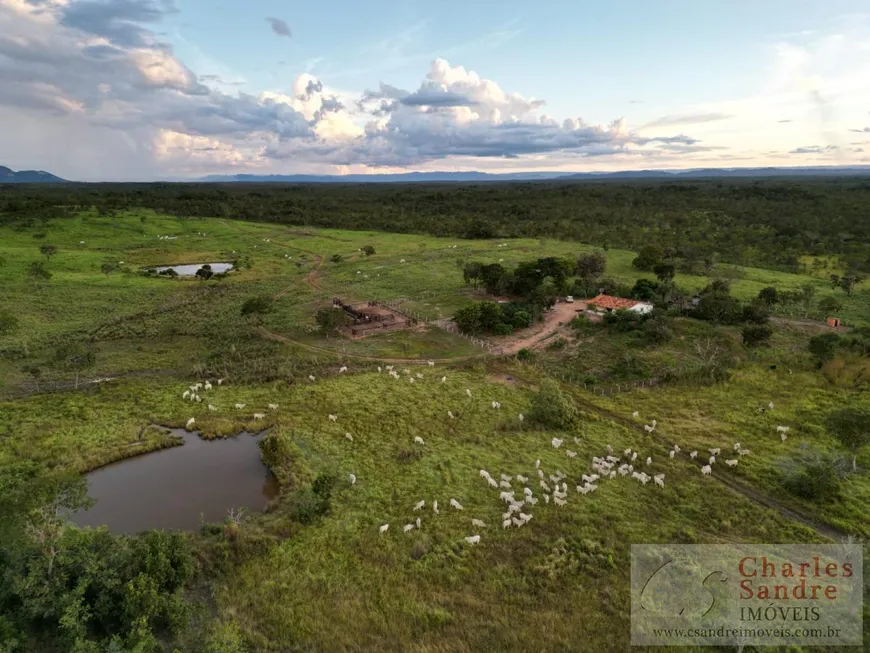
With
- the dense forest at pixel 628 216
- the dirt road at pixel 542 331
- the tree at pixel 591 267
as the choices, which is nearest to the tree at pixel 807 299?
the dense forest at pixel 628 216

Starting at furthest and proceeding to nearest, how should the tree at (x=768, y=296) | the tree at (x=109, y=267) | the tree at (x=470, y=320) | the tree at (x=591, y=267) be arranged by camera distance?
1. the tree at (x=109, y=267)
2. the tree at (x=591, y=267)
3. the tree at (x=768, y=296)
4. the tree at (x=470, y=320)

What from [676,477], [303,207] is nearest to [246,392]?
[676,477]

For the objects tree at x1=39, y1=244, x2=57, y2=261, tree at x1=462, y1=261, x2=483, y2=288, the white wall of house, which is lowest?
the white wall of house

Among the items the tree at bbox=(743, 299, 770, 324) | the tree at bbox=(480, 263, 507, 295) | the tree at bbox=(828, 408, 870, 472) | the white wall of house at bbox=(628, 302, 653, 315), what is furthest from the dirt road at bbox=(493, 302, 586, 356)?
the tree at bbox=(828, 408, 870, 472)

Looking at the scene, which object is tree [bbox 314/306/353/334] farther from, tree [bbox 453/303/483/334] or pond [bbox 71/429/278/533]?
pond [bbox 71/429/278/533]

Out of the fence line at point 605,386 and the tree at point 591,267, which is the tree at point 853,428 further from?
the tree at point 591,267

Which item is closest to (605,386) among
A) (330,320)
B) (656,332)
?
(656,332)

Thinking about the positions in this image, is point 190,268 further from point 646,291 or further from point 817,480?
point 817,480

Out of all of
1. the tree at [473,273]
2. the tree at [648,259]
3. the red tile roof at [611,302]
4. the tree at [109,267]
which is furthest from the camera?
the tree at [648,259]
